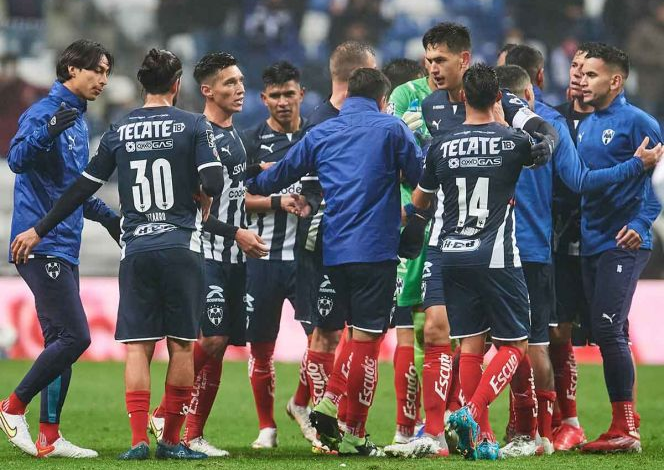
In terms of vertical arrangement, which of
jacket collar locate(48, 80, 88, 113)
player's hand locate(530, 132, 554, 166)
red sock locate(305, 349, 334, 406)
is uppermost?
jacket collar locate(48, 80, 88, 113)

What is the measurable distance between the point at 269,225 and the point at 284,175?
1.39m

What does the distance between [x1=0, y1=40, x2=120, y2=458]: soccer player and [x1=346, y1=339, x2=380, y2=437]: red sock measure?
1580 mm

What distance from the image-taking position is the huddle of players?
6906 millimetres

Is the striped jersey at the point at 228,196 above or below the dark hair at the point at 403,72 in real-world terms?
below

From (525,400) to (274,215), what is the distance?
7.97 feet

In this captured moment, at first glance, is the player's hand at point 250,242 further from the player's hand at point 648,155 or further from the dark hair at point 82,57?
the player's hand at point 648,155

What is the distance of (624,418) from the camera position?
771 centimetres

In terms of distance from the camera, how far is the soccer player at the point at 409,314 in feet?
26.1

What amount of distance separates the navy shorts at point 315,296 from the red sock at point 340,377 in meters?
0.50

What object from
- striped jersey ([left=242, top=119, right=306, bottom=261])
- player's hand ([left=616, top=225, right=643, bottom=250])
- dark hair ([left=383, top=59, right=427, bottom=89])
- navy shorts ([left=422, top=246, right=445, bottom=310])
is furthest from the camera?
dark hair ([left=383, top=59, right=427, bottom=89])

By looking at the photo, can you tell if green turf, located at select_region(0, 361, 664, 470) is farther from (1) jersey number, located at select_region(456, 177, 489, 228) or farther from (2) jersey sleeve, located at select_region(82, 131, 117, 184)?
(2) jersey sleeve, located at select_region(82, 131, 117, 184)

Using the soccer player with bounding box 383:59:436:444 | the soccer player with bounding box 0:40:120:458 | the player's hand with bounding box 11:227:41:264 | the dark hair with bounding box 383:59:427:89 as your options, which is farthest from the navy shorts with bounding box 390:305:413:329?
the player's hand with bounding box 11:227:41:264

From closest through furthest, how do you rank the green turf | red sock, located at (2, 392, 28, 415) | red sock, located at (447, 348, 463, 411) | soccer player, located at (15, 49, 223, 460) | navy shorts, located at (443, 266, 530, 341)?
1. the green turf
2. soccer player, located at (15, 49, 223, 460)
3. navy shorts, located at (443, 266, 530, 341)
4. red sock, located at (2, 392, 28, 415)
5. red sock, located at (447, 348, 463, 411)

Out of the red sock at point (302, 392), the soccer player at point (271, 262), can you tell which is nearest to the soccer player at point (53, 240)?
the soccer player at point (271, 262)
